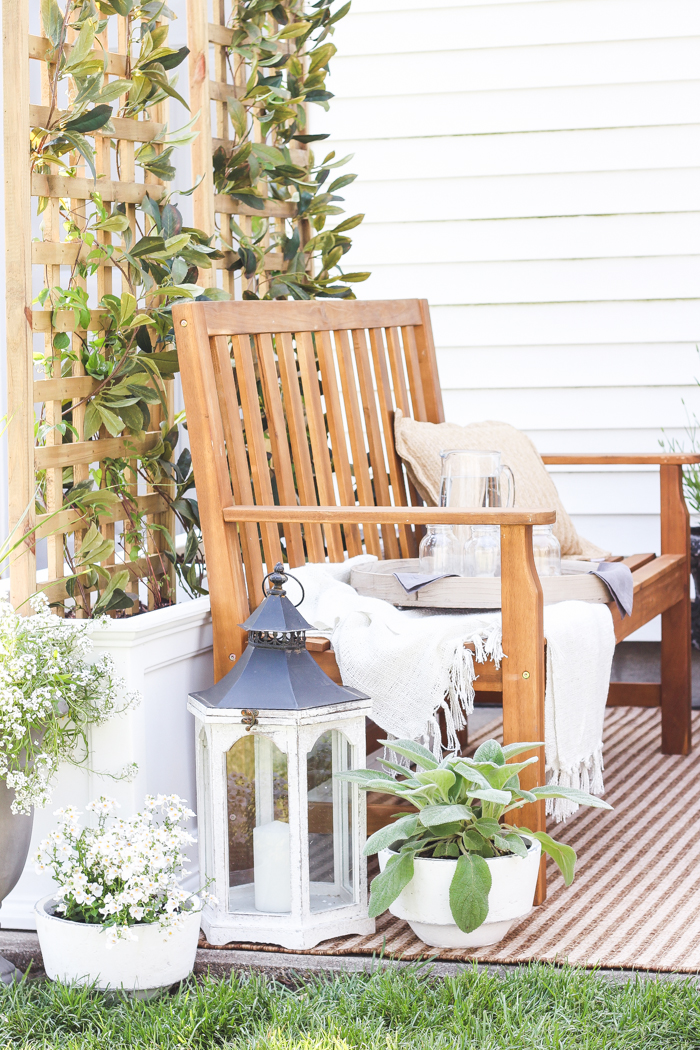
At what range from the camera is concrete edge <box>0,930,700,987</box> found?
198cm

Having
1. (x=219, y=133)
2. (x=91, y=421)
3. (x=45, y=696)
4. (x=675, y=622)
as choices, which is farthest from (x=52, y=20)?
(x=675, y=622)

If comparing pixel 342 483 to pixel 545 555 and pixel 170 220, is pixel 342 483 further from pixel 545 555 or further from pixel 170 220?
pixel 170 220

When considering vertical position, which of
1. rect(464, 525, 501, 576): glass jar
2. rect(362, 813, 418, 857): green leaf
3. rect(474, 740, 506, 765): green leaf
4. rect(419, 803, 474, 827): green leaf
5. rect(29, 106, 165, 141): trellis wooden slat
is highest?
rect(29, 106, 165, 141): trellis wooden slat

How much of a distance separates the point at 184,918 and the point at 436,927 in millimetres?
420

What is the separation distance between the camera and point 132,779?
223 centimetres

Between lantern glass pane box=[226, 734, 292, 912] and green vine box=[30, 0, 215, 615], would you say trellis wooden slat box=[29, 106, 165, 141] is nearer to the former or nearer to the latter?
green vine box=[30, 0, 215, 615]

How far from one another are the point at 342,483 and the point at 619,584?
2.22ft

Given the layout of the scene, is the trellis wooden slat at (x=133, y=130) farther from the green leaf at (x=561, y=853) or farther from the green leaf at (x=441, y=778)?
the green leaf at (x=561, y=853)

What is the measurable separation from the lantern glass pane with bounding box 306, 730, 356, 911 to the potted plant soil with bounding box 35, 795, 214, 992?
0.24m

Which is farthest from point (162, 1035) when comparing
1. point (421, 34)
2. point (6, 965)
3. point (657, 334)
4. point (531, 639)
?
point (421, 34)

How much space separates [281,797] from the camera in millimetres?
2139

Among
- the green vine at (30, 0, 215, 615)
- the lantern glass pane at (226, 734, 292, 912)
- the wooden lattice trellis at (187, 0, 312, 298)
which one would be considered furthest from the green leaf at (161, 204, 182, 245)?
the lantern glass pane at (226, 734, 292, 912)

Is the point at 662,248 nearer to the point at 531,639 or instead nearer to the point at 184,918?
the point at 531,639

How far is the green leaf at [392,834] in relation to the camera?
2008mm
